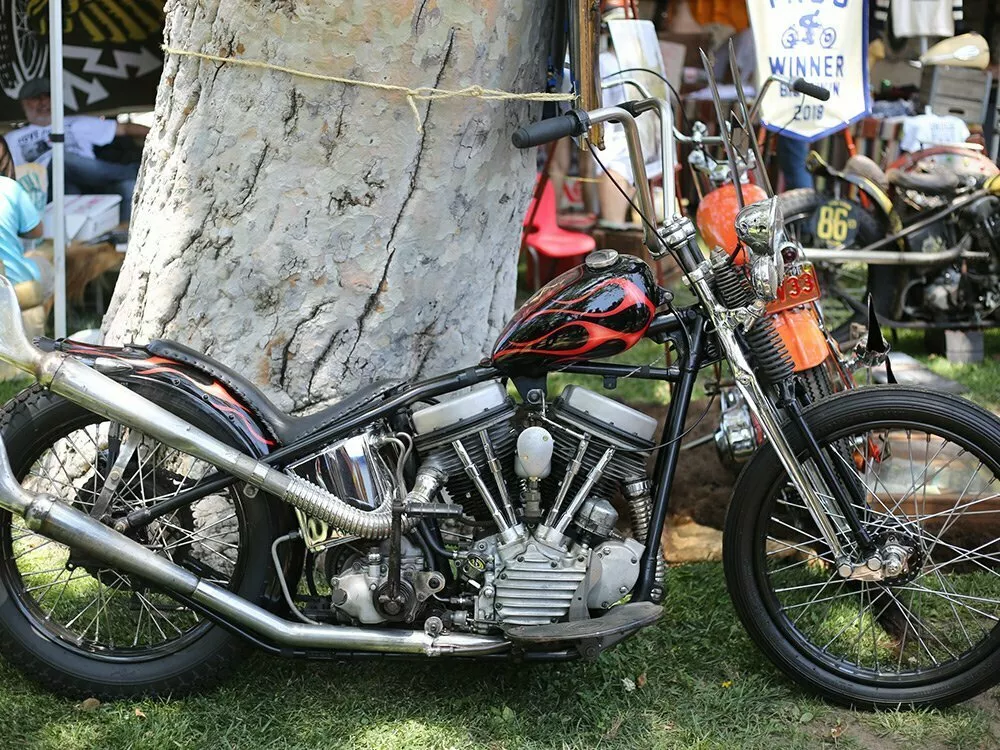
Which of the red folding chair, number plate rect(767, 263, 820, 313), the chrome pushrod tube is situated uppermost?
the chrome pushrod tube

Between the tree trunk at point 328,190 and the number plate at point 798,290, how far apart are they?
0.90 metres

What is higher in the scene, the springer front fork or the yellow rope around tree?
the yellow rope around tree

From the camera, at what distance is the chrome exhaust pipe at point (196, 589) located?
8.53ft

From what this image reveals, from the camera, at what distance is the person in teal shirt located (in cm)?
523

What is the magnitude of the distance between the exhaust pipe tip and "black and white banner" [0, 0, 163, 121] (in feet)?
14.1

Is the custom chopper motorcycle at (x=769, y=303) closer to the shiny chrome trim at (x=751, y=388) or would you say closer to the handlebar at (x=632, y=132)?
the handlebar at (x=632, y=132)

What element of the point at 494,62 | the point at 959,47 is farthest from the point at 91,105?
the point at 959,47

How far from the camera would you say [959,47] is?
6953 millimetres

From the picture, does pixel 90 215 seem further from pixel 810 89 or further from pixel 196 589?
pixel 810 89

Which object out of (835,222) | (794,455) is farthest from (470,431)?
(835,222)

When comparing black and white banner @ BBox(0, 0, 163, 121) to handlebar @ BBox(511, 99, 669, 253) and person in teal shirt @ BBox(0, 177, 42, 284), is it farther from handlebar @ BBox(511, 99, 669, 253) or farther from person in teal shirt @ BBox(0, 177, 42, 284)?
handlebar @ BBox(511, 99, 669, 253)

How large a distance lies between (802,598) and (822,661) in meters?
0.62

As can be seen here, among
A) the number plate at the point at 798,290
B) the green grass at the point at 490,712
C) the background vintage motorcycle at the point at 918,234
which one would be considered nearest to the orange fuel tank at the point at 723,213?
the number plate at the point at 798,290

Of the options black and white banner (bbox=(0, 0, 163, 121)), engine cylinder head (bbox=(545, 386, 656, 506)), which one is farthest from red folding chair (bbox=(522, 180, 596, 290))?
engine cylinder head (bbox=(545, 386, 656, 506))
